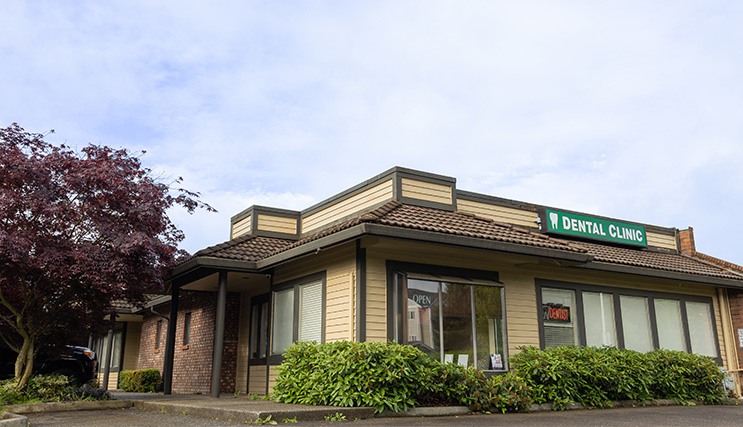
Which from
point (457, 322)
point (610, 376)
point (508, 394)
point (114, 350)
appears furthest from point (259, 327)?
point (114, 350)

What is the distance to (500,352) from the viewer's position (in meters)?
12.2

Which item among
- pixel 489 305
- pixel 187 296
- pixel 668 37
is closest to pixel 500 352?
pixel 489 305

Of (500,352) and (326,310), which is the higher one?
(326,310)

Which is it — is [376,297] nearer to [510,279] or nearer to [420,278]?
[420,278]

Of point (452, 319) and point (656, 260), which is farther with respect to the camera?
point (656, 260)

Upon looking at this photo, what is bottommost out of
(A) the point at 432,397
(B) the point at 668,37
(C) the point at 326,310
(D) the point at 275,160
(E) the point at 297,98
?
(A) the point at 432,397

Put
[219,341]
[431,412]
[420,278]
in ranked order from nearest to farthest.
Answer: [431,412] → [420,278] → [219,341]

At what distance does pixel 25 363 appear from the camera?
1194 cm

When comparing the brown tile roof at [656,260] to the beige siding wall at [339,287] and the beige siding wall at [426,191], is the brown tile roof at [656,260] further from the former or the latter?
the beige siding wall at [339,287]

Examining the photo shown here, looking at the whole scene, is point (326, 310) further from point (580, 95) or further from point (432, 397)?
point (580, 95)

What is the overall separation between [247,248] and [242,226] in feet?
7.02

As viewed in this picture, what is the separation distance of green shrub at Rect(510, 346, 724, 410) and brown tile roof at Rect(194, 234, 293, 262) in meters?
5.39

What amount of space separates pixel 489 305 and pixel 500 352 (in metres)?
0.90

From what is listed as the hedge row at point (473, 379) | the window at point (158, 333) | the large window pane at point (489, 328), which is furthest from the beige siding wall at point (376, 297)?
the window at point (158, 333)
